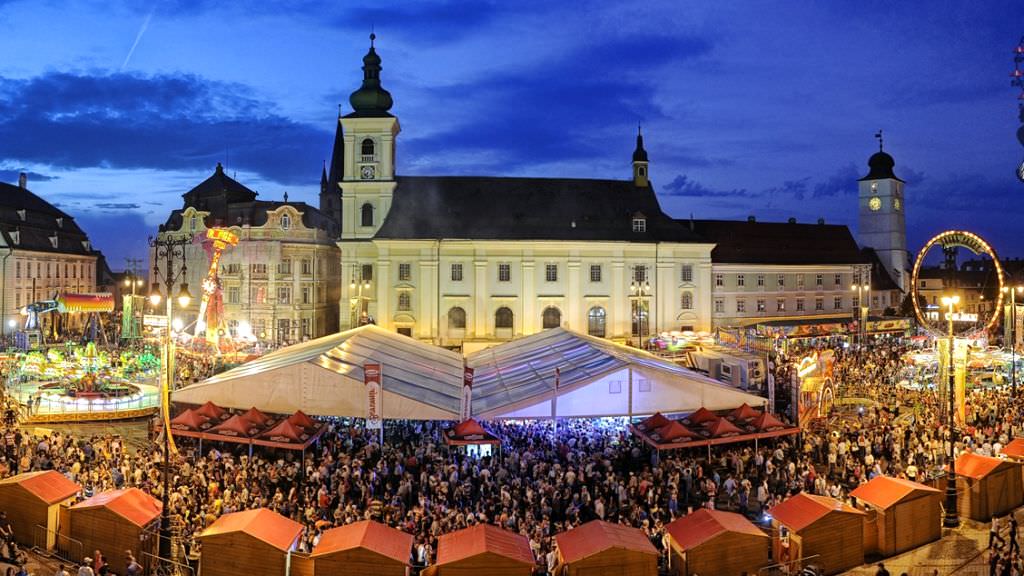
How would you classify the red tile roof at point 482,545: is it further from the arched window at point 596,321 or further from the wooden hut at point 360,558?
the arched window at point 596,321

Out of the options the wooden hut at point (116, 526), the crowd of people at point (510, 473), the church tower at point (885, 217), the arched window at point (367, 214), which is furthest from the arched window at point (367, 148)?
the church tower at point (885, 217)

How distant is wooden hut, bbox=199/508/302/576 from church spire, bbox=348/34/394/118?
4173cm

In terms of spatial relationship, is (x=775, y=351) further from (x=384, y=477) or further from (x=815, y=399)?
(x=384, y=477)

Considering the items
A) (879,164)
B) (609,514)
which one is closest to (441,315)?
(609,514)

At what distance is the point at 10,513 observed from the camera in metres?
16.8

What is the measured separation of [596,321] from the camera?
174 ft

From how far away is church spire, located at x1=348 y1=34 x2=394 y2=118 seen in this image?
53.6 meters

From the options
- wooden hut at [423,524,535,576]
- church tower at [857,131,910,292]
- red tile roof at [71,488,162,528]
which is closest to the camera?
wooden hut at [423,524,535,576]

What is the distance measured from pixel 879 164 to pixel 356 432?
67180mm

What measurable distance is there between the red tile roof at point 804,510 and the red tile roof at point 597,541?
3.25 meters

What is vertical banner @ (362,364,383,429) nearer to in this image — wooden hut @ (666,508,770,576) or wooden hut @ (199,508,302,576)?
Answer: wooden hut @ (199,508,302,576)

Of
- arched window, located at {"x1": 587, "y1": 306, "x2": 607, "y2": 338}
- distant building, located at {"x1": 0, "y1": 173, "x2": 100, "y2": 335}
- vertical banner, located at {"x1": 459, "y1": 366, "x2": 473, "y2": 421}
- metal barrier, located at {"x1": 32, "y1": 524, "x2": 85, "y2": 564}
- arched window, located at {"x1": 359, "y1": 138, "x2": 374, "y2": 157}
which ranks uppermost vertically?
arched window, located at {"x1": 359, "y1": 138, "x2": 374, "y2": 157}

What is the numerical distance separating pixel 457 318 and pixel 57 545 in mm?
36526

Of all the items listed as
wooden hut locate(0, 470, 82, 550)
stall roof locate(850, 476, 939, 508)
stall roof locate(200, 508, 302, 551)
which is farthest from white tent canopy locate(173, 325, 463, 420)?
stall roof locate(850, 476, 939, 508)
